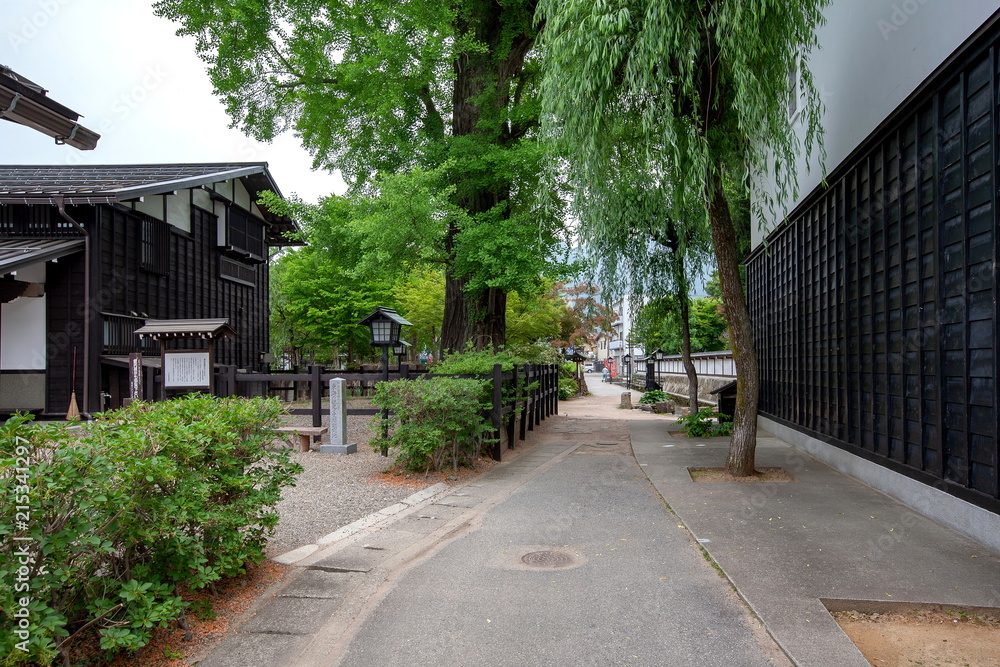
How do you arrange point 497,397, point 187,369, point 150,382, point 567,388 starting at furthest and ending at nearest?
point 567,388, point 150,382, point 187,369, point 497,397

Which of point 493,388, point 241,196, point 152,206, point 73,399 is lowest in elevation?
point 73,399

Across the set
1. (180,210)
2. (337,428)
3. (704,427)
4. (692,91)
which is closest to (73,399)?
(180,210)

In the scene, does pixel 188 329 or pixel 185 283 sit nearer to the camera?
pixel 188 329

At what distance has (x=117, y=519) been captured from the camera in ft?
9.68

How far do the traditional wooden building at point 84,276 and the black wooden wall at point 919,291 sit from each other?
48.1 feet

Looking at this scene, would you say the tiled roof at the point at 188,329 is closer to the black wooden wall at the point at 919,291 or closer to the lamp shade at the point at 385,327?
the lamp shade at the point at 385,327

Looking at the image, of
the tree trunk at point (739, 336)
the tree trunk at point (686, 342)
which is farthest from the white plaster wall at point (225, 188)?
the tree trunk at point (739, 336)

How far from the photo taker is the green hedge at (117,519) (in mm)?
2498

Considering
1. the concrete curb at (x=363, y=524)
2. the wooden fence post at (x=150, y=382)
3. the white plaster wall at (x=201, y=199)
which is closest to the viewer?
the concrete curb at (x=363, y=524)

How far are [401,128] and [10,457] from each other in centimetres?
1336

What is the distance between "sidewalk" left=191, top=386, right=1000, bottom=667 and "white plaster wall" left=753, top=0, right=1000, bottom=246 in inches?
142

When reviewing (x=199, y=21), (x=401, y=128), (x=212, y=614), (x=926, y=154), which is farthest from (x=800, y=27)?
(x=199, y=21)

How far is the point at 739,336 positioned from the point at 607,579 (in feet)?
15.1

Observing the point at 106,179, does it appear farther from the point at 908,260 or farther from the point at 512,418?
the point at 908,260
